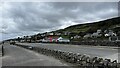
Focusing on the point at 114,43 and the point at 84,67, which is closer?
the point at 84,67

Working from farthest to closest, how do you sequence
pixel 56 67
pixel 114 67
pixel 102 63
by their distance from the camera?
pixel 56 67 → pixel 102 63 → pixel 114 67

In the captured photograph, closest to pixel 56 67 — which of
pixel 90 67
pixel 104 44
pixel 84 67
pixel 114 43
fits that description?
pixel 84 67

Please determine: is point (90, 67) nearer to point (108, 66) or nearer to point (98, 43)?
point (108, 66)

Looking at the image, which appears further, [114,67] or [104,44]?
[104,44]

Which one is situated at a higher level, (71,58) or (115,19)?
(115,19)

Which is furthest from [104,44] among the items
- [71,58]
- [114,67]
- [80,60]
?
[114,67]

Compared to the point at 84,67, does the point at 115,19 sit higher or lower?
higher

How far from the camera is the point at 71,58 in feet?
71.4

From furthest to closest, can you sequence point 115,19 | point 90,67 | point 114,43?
1. point 115,19
2. point 114,43
3. point 90,67

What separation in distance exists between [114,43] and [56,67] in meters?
29.4

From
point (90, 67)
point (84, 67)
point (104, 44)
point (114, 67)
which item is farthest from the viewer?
point (104, 44)

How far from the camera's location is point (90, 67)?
14719 millimetres

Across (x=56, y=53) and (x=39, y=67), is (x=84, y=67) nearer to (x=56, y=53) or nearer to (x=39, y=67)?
(x=39, y=67)

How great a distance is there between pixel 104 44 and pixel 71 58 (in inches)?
1162
